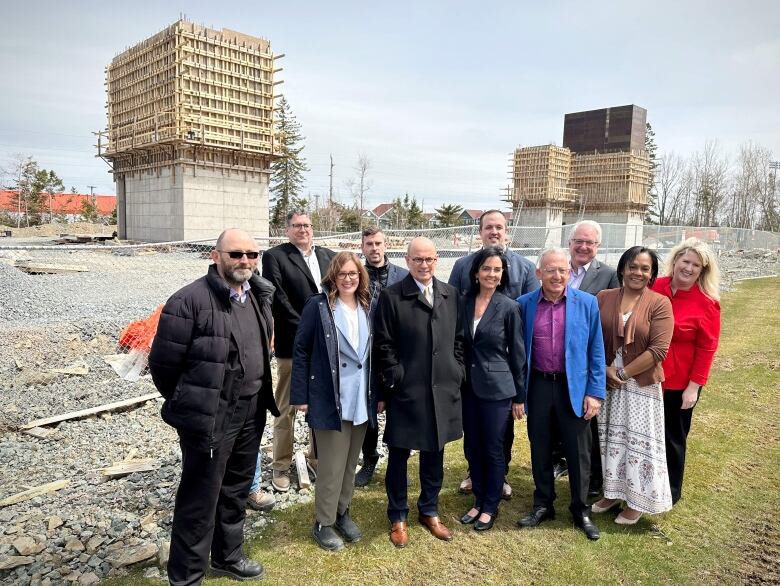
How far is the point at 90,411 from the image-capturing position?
643 cm

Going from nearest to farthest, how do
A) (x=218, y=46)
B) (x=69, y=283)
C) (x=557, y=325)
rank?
(x=557, y=325)
(x=69, y=283)
(x=218, y=46)

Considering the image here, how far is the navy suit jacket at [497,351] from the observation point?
372 centimetres

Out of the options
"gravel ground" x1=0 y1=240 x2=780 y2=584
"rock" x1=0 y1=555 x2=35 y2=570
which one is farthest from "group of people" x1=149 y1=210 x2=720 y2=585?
"rock" x1=0 y1=555 x2=35 y2=570

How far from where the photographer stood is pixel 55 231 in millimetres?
47781

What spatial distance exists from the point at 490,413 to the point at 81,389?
20.2 ft

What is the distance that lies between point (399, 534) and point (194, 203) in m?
24.6

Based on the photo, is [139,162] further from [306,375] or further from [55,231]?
[306,375]

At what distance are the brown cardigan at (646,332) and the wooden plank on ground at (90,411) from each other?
5.85 metres

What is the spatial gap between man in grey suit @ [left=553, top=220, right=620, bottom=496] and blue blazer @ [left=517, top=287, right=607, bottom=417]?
68 centimetres

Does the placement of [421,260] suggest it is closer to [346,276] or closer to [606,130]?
[346,276]

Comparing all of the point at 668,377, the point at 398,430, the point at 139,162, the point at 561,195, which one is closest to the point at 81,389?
the point at 398,430

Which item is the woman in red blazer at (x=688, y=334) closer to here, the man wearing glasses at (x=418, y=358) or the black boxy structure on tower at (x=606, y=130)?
the man wearing glasses at (x=418, y=358)

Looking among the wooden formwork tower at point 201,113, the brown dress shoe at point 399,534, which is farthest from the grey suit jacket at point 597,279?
the wooden formwork tower at point 201,113

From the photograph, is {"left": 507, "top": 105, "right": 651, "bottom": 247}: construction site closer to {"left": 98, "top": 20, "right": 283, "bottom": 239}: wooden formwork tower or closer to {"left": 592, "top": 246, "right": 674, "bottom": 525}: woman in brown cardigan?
{"left": 98, "top": 20, "right": 283, "bottom": 239}: wooden formwork tower
